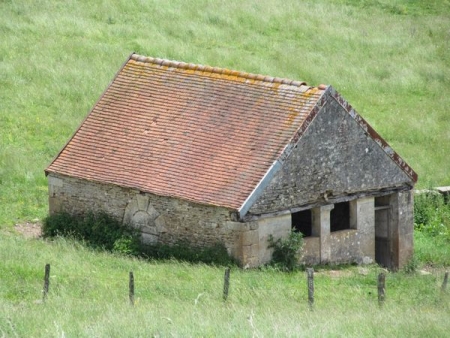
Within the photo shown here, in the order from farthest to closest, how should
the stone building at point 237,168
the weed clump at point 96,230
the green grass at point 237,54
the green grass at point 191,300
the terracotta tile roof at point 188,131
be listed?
the green grass at point 237,54 < the weed clump at point 96,230 < the terracotta tile roof at point 188,131 < the stone building at point 237,168 < the green grass at point 191,300

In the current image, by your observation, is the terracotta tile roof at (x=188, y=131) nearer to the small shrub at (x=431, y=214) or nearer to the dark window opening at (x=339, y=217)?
the dark window opening at (x=339, y=217)

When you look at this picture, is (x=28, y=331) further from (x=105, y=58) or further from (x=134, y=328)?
(x=105, y=58)

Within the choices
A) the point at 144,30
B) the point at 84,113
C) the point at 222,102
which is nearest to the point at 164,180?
Result: the point at 222,102

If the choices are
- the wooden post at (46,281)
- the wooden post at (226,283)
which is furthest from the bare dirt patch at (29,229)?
the wooden post at (226,283)

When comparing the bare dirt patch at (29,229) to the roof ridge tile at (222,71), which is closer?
the roof ridge tile at (222,71)

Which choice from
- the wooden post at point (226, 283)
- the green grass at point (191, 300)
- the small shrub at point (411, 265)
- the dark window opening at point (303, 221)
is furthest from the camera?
the dark window opening at point (303, 221)

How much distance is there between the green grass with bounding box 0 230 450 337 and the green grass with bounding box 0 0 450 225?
24.9ft

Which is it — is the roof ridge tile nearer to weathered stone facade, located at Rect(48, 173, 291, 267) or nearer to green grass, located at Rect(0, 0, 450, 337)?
weathered stone facade, located at Rect(48, 173, 291, 267)

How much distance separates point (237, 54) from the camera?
41562mm

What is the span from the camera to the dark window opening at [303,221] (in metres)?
28.2

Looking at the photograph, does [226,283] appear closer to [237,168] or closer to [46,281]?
[46,281]

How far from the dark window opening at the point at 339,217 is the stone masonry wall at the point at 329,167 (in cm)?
113

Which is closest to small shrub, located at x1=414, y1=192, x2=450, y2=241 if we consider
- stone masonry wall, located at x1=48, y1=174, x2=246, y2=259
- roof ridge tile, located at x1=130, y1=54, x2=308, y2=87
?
roof ridge tile, located at x1=130, y1=54, x2=308, y2=87

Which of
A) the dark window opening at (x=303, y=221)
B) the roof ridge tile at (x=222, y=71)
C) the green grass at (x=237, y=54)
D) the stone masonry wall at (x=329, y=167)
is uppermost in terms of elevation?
the green grass at (x=237, y=54)
